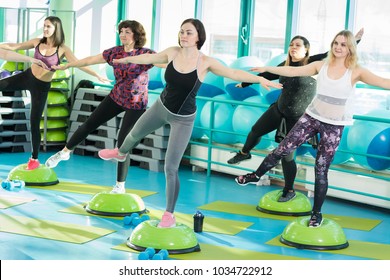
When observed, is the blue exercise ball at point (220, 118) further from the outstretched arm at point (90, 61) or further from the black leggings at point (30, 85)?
the outstretched arm at point (90, 61)

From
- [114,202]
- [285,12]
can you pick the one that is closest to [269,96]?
[285,12]

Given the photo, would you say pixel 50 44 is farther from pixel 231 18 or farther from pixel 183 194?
pixel 231 18

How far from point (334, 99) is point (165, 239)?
1744mm

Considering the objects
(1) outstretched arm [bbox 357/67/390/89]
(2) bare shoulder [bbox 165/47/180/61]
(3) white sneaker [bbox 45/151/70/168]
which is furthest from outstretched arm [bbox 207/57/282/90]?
(3) white sneaker [bbox 45/151/70/168]

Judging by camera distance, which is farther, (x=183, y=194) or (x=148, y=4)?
(x=148, y=4)

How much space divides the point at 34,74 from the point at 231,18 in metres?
3.20

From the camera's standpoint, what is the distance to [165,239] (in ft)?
17.0

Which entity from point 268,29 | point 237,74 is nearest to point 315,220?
point 237,74

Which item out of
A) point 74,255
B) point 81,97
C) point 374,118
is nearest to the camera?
point 74,255

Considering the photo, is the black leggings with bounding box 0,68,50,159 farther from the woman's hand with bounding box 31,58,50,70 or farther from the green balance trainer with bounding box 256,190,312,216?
the green balance trainer with bounding box 256,190,312,216

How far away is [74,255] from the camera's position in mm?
5031

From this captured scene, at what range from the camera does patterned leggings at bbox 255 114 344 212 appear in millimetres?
5449

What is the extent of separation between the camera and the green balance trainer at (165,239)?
204 inches
